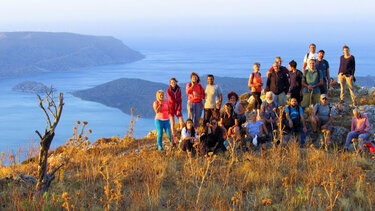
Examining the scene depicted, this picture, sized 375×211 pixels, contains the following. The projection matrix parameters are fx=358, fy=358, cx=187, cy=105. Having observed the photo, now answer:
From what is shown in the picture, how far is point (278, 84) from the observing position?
902cm

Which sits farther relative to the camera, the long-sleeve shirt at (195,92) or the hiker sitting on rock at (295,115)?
the long-sleeve shirt at (195,92)

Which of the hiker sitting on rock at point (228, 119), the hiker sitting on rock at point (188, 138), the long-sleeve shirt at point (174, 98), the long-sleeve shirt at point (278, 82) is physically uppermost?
the long-sleeve shirt at point (278, 82)

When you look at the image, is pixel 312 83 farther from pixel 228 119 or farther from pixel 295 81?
pixel 228 119

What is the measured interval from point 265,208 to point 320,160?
7.85ft

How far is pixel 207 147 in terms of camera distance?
7.63 m

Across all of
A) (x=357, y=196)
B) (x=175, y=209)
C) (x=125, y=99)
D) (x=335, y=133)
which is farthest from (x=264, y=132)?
(x=125, y=99)

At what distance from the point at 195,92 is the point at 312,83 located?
126 inches

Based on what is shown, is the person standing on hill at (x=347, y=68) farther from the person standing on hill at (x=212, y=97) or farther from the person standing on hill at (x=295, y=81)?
the person standing on hill at (x=212, y=97)

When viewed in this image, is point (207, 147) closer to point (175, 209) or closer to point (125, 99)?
point (175, 209)

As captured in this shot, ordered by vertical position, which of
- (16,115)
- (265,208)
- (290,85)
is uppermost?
(290,85)

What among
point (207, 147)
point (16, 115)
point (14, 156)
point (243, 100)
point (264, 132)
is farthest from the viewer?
point (16, 115)

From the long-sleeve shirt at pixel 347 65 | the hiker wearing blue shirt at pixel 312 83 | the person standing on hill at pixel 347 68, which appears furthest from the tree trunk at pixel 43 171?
the long-sleeve shirt at pixel 347 65

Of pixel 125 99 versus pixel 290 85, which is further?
pixel 125 99

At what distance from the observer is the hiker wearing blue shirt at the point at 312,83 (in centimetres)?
937
